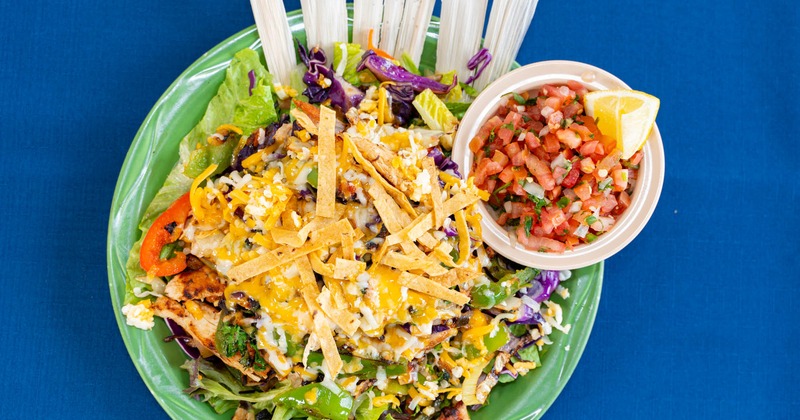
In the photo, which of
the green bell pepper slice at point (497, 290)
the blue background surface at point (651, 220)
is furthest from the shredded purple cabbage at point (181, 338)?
the green bell pepper slice at point (497, 290)

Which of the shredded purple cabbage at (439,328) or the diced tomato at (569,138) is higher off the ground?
the diced tomato at (569,138)

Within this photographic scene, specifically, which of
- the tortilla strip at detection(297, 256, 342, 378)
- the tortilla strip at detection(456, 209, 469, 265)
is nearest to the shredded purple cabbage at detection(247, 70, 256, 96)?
the tortilla strip at detection(297, 256, 342, 378)

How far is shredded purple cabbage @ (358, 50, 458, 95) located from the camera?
3.40 meters

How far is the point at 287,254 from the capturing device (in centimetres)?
290

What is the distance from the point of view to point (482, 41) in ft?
12.0

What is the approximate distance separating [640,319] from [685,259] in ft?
1.44

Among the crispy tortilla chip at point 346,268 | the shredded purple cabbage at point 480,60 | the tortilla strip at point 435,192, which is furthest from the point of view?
the shredded purple cabbage at point 480,60

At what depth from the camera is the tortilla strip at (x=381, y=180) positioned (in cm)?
294

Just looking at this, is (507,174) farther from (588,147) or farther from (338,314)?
(338,314)

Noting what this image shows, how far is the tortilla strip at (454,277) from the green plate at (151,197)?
2.86ft

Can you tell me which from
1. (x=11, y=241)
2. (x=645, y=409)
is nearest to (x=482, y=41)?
(x=645, y=409)

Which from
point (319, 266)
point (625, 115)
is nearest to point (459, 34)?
point (625, 115)

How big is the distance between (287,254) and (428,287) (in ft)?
2.02

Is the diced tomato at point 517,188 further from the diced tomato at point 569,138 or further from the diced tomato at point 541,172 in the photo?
the diced tomato at point 569,138
